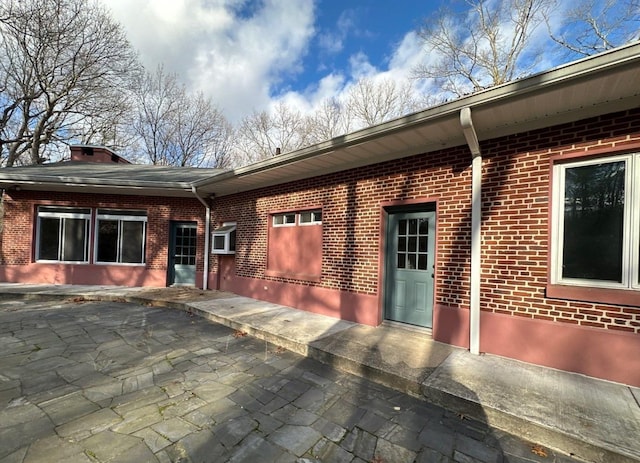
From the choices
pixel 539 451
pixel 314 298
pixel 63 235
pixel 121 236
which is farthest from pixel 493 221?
pixel 63 235

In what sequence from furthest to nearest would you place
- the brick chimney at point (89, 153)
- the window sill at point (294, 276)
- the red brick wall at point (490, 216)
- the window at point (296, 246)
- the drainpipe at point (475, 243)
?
the brick chimney at point (89, 153)
the window at point (296, 246)
the window sill at point (294, 276)
the drainpipe at point (475, 243)
the red brick wall at point (490, 216)

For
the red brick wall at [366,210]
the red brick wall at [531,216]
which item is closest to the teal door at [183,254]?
the red brick wall at [366,210]

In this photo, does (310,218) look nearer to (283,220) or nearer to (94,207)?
(283,220)

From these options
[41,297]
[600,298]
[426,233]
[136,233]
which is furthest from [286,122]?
[600,298]

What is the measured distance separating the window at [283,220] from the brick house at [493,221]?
66mm

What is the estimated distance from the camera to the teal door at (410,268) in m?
4.78

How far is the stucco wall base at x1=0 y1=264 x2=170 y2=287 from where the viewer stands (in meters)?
9.03

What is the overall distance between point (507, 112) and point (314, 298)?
447 cm

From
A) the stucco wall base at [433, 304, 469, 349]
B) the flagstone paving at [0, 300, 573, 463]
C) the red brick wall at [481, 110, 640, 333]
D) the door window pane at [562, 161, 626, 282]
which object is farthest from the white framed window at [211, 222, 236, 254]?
the door window pane at [562, 161, 626, 282]

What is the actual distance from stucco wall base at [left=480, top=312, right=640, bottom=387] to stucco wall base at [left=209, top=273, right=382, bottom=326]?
1.83 metres

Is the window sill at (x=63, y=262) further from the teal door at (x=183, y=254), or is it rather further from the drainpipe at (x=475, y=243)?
the drainpipe at (x=475, y=243)

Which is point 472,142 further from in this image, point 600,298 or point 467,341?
point 467,341

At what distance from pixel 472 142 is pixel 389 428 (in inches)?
136

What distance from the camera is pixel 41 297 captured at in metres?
7.54
